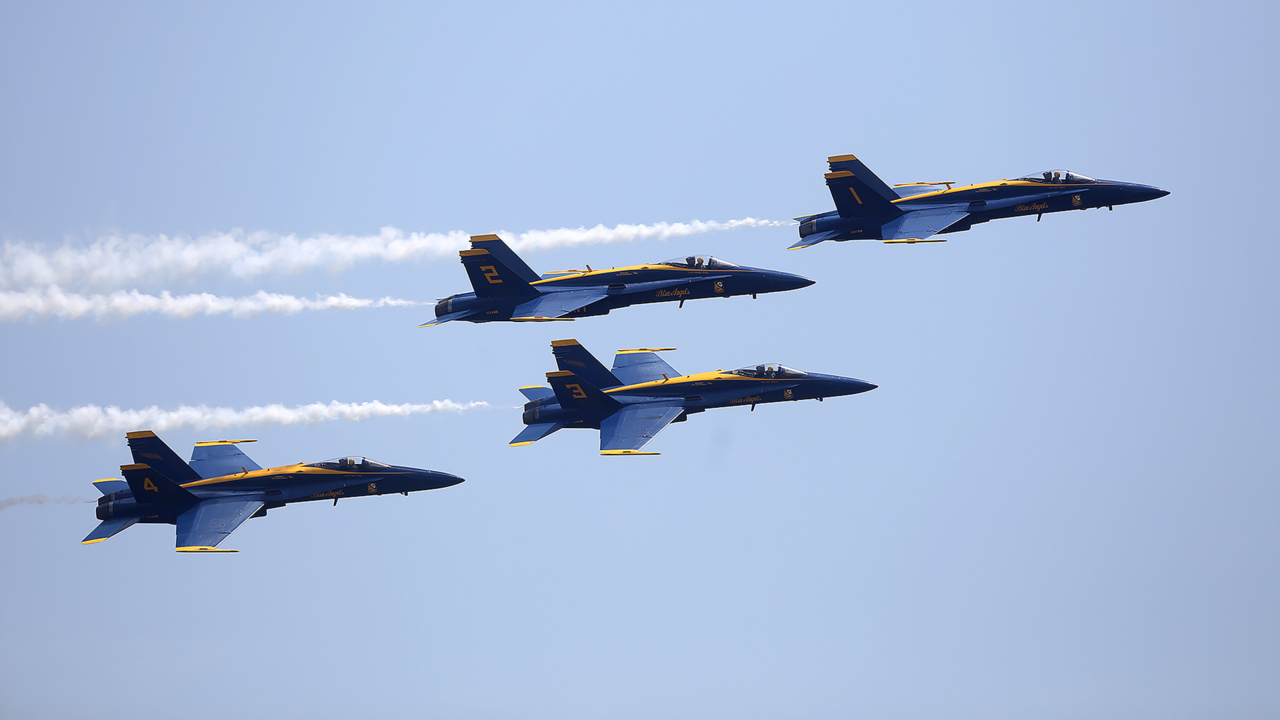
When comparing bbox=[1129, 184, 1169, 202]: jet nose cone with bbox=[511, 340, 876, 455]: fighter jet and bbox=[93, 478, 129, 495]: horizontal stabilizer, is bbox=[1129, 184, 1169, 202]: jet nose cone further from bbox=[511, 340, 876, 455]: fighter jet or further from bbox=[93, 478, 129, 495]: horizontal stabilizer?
bbox=[93, 478, 129, 495]: horizontal stabilizer

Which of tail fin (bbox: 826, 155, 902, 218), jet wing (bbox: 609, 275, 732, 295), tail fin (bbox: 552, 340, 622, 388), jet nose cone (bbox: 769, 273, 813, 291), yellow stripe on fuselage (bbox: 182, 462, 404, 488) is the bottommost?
yellow stripe on fuselage (bbox: 182, 462, 404, 488)

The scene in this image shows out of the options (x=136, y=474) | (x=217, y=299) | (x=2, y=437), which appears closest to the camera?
(x=136, y=474)

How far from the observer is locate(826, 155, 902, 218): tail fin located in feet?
274

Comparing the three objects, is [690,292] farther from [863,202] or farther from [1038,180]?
[1038,180]

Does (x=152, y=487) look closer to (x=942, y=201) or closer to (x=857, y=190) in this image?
(x=857, y=190)

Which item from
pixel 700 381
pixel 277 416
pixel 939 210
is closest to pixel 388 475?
pixel 277 416

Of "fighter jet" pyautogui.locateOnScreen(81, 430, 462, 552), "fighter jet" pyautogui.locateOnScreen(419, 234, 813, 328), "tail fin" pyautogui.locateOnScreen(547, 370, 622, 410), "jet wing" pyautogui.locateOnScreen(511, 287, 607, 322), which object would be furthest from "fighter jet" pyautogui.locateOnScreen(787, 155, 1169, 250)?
"fighter jet" pyautogui.locateOnScreen(81, 430, 462, 552)

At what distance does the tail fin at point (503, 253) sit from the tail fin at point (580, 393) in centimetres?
670

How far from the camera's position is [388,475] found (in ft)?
251

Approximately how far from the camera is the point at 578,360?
263ft

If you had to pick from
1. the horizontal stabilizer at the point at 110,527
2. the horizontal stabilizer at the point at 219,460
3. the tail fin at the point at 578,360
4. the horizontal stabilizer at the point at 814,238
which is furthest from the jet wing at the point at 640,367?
the horizontal stabilizer at the point at 110,527

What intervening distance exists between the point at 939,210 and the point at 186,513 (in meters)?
37.9

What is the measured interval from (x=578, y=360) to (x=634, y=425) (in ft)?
14.5

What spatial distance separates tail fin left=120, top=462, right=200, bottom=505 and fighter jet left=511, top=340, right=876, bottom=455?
1511 centimetres
